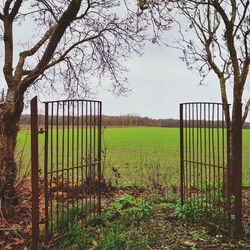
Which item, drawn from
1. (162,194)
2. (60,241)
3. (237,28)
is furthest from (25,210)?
(237,28)

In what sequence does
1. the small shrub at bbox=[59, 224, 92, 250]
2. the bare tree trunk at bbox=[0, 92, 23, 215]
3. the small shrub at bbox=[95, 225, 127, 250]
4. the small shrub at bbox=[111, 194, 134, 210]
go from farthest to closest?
the small shrub at bbox=[111, 194, 134, 210] < the bare tree trunk at bbox=[0, 92, 23, 215] < the small shrub at bbox=[59, 224, 92, 250] < the small shrub at bbox=[95, 225, 127, 250]

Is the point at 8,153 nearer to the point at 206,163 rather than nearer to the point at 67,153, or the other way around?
the point at 67,153

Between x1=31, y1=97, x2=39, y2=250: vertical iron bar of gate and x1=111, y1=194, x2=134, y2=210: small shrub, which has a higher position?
x1=31, y1=97, x2=39, y2=250: vertical iron bar of gate

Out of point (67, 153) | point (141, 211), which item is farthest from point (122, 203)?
point (67, 153)

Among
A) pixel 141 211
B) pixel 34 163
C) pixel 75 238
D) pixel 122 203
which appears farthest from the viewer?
pixel 122 203

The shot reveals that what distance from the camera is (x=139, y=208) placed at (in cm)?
700

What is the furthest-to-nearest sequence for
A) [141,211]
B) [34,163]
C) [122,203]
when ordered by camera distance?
[122,203] → [141,211] → [34,163]

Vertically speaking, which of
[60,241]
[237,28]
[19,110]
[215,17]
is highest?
[215,17]

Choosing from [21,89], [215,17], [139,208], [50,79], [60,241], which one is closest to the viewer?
[60,241]

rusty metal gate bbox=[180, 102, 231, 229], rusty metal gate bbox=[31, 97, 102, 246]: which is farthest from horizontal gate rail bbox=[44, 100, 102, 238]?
rusty metal gate bbox=[180, 102, 231, 229]

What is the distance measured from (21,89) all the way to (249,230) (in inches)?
201

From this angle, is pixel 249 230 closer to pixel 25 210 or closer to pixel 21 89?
pixel 25 210

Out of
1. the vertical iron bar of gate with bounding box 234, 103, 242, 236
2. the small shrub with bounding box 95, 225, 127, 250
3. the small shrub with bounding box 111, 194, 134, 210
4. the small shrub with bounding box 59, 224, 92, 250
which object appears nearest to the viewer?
the small shrub with bounding box 95, 225, 127, 250

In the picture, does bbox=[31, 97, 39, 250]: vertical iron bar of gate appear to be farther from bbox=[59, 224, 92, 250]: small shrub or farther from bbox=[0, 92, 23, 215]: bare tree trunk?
bbox=[0, 92, 23, 215]: bare tree trunk
